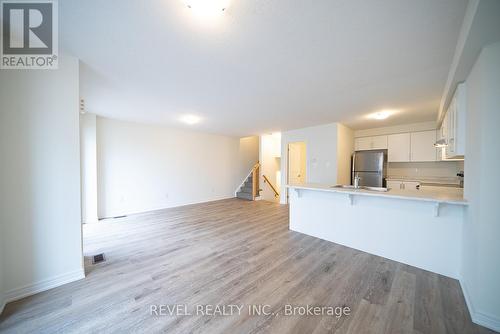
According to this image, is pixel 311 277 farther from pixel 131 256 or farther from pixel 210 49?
pixel 210 49

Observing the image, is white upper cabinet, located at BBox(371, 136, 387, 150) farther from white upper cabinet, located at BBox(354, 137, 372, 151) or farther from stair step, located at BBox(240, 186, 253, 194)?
stair step, located at BBox(240, 186, 253, 194)

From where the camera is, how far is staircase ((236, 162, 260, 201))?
277 inches

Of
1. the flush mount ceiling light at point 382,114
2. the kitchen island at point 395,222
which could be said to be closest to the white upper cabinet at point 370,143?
the flush mount ceiling light at point 382,114

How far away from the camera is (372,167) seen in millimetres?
4887

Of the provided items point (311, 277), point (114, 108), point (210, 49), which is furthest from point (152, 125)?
point (311, 277)

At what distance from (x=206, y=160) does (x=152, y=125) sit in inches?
83.6

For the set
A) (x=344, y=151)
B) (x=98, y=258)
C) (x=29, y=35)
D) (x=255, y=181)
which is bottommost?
(x=98, y=258)

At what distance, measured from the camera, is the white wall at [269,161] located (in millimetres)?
6953

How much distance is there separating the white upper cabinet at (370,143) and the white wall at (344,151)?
0.17 metres

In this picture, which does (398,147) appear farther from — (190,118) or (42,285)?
(42,285)

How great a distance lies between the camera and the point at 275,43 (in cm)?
170

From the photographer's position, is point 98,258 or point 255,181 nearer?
point 98,258

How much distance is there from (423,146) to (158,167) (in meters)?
7.41

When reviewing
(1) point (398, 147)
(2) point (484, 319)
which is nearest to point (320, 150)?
(1) point (398, 147)
